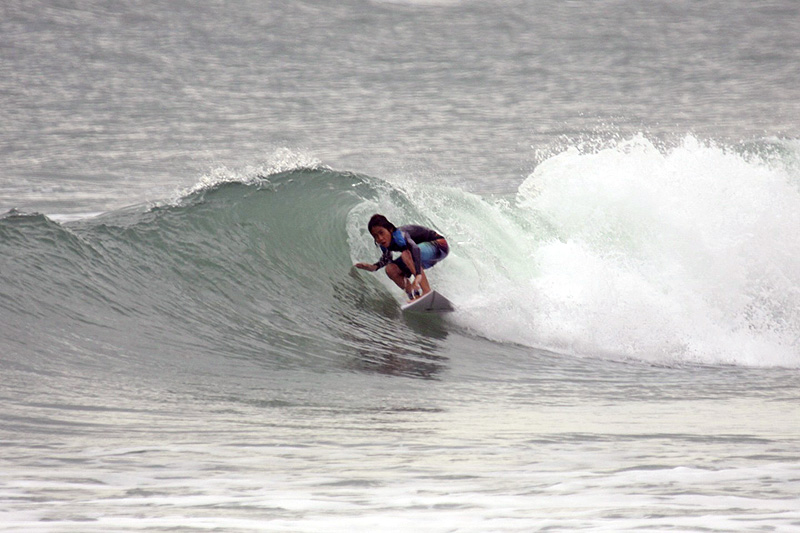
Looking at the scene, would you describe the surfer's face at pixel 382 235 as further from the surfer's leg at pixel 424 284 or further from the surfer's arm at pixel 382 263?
the surfer's leg at pixel 424 284

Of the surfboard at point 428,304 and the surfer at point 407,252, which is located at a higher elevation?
the surfer at point 407,252

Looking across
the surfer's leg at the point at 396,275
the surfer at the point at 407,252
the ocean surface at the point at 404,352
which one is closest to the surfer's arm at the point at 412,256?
the surfer at the point at 407,252

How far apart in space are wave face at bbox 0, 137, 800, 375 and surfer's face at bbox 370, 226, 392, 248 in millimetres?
729

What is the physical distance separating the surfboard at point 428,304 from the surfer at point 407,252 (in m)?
0.08

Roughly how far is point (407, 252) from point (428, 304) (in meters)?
0.57

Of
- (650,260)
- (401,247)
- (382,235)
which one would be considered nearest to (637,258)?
(650,260)

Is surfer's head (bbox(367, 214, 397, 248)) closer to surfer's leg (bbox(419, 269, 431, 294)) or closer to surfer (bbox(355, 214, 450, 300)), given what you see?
surfer (bbox(355, 214, 450, 300))

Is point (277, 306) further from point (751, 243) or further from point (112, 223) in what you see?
point (751, 243)

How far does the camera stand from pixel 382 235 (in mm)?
8539

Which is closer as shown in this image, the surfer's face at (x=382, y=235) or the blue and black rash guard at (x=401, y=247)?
the surfer's face at (x=382, y=235)

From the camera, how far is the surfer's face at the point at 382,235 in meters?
8.49

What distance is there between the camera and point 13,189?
19672 millimetres

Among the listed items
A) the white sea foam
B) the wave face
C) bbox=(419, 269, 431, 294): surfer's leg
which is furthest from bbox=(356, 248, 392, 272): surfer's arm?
the white sea foam

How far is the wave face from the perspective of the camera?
7.93 m
